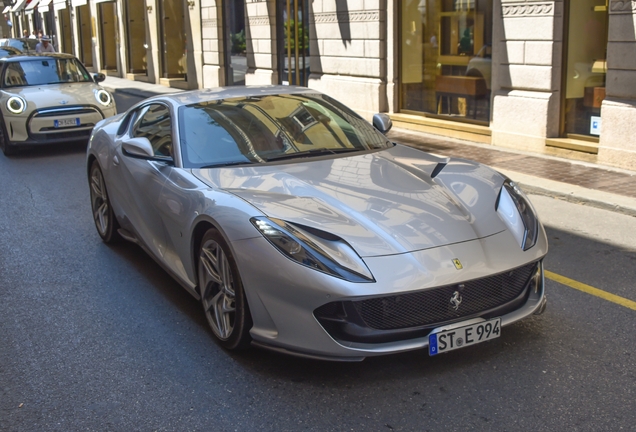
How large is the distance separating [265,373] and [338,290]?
74cm

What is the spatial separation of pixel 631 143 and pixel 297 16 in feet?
36.2

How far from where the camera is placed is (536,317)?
15.1 ft

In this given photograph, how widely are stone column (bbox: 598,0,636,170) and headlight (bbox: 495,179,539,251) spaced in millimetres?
5992

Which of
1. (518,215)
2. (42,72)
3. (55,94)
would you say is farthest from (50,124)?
(518,215)

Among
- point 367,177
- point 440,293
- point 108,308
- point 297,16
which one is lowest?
point 108,308

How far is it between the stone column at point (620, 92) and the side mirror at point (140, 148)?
696cm

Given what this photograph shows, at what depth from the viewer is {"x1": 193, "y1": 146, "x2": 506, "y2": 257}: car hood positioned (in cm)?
385

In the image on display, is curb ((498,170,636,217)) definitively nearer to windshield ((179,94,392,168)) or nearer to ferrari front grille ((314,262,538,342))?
windshield ((179,94,392,168))

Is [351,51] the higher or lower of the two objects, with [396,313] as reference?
higher

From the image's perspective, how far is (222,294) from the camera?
4242mm

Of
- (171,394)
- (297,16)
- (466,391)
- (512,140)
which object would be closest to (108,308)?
(171,394)

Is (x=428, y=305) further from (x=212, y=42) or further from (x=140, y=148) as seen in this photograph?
(x=212, y=42)

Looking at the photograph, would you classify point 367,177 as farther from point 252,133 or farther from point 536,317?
point 536,317

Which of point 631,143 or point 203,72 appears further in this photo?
point 203,72
